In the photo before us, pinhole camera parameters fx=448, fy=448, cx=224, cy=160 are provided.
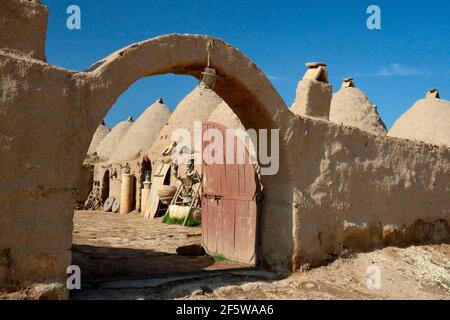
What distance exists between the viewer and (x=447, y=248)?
7.82 m

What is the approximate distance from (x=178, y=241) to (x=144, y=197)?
7.26 m

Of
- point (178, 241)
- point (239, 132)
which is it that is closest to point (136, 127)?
point (178, 241)

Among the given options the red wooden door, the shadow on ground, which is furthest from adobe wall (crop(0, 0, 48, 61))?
the red wooden door

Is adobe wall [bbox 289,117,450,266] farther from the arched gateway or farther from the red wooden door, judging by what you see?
the arched gateway

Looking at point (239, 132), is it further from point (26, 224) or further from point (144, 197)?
point (144, 197)

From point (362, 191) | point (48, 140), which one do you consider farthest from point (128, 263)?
point (362, 191)

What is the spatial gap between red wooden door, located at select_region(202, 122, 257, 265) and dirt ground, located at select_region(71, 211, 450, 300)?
25 centimetres

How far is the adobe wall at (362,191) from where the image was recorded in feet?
19.5

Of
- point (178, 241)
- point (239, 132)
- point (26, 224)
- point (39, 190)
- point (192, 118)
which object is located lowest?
point (178, 241)

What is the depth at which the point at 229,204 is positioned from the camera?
22.2 ft

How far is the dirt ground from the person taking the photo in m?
4.89

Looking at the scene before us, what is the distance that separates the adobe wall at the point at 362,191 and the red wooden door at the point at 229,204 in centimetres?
75

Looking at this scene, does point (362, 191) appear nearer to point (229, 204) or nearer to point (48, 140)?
point (229, 204)

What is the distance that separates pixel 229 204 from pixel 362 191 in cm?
198
